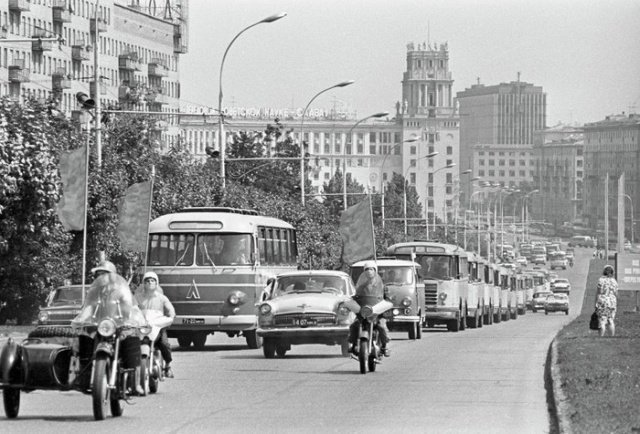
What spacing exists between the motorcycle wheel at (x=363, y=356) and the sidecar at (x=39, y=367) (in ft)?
27.3

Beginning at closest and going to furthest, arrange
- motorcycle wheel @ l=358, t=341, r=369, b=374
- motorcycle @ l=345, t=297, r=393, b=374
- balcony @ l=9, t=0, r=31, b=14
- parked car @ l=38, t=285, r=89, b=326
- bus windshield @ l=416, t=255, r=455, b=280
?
motorcycle wheel @ l=358, t=341, r=369, b=374 < motorcycle @ l=345, t=297, r=393, b=374 < parked car @ l=38, t=285, r=89, b=326 < bus windshield @ l=416, t=255, r=455, b=280 < balcony @ l=9, t=0, r=31, b=14

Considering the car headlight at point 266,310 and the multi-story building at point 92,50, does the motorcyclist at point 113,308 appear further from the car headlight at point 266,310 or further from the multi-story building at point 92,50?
the multi-story building at point 92,50

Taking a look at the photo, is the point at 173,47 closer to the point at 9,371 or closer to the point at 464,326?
the point at 464,326

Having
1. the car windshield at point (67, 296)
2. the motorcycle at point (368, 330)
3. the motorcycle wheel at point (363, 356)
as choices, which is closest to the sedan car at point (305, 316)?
the motorcycle at point (368, 330)

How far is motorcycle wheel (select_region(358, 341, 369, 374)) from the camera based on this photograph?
27266 mm

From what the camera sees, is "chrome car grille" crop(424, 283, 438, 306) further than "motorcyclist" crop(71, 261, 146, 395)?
Yes

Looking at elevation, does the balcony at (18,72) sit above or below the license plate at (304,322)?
above

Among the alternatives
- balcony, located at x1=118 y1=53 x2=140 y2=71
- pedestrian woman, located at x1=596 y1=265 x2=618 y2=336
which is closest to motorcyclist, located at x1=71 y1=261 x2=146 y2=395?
pedestrian woman, located at x1=596 y1=265 x2=618 y2=336

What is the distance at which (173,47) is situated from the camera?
15388cm

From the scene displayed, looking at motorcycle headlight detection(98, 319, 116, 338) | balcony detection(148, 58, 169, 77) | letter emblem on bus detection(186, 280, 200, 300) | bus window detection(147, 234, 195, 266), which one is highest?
balcony detection(148, 58, 169, 77)

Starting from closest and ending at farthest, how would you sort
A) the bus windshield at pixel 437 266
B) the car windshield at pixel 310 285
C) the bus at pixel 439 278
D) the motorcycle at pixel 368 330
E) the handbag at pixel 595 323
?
the motorcycle at pixel 368 330
the car windshield at pixel 310 285
the handbag at pixel 595 323
the bus at pixel 439 278
the bus windshield at pixel 437 266

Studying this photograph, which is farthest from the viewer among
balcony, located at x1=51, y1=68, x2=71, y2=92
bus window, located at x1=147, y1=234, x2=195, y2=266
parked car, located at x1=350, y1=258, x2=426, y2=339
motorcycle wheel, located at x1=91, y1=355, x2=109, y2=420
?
balcony, located at x1=51, y1=68, x2=71, y2=92

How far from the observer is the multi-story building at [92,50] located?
367 feet

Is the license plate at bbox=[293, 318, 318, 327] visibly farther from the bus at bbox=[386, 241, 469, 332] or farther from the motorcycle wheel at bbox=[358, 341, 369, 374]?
the bus at bbox=[386, 241, 469, 332]
